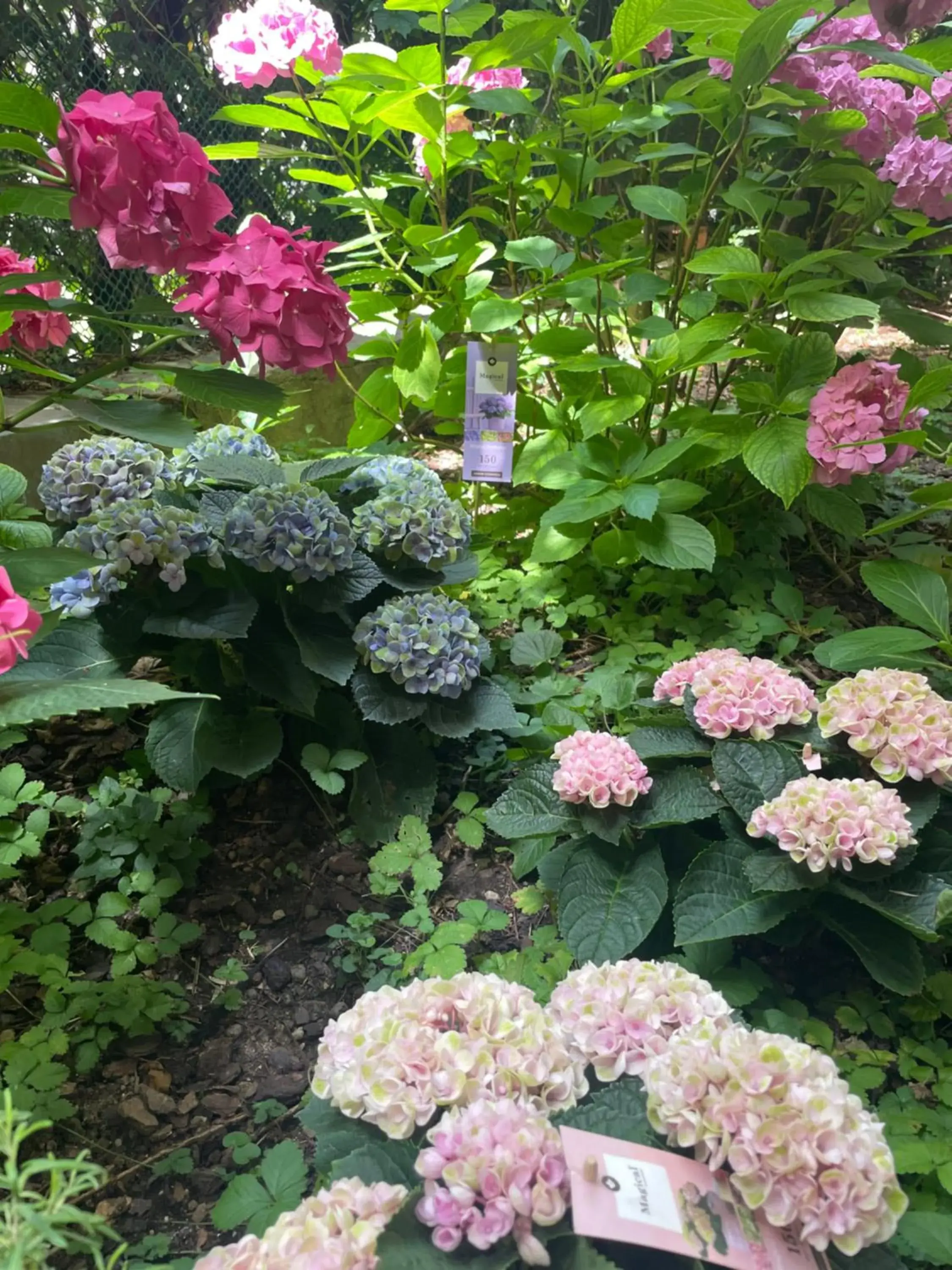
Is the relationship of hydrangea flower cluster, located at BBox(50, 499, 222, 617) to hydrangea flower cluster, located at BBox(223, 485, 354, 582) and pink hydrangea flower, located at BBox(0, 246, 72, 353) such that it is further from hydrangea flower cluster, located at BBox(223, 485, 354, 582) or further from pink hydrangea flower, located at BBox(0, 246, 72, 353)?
pink hydrangea flower, located at BBox(0, 246, 72, 353)

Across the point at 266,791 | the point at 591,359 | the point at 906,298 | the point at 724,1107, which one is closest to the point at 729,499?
the point at 591,359

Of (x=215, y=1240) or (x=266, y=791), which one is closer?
(x=215, y=1240)

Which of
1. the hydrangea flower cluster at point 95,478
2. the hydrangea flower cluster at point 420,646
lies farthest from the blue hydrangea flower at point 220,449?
the hydrangea flower cluster at point 420,646

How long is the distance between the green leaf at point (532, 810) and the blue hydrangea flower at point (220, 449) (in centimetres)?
82

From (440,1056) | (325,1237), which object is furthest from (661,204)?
(325,1237)

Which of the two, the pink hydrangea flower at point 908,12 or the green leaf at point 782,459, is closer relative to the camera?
the pink hydrangea flower at point 908,12

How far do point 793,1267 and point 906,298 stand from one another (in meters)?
3.71

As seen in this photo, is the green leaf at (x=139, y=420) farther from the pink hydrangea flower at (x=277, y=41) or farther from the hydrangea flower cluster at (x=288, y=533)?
the pink hydrangea flower at (x=277, y=41)

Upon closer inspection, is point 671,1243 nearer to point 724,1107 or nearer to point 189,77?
point 724,1107

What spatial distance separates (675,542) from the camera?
164 cm

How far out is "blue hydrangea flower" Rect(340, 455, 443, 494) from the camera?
1.59m

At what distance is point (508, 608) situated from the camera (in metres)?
1.88

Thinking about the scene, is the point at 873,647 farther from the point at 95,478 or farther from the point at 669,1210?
the point at 95,478

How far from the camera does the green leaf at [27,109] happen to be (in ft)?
2.77
